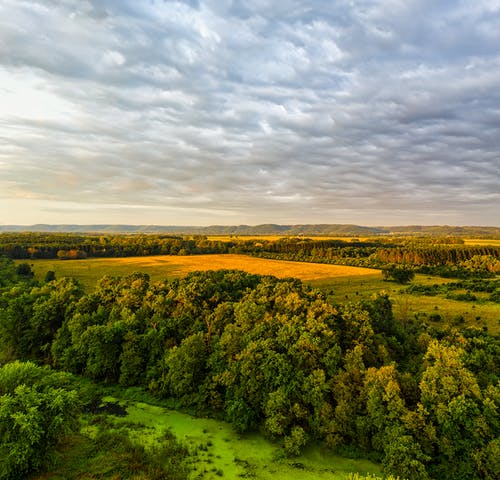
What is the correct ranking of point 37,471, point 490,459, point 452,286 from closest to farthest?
point 490,459, point 37,471, point 452,286

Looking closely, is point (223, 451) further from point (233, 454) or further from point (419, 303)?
point (419, 303)

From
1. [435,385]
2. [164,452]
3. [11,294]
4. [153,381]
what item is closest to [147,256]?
[11,294]

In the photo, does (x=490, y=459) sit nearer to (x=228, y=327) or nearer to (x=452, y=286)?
(x=228, y=327)

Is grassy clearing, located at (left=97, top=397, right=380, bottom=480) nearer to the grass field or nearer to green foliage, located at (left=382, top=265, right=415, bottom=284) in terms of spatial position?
the grass field

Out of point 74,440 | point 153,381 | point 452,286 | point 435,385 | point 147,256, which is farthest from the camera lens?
point 147,256

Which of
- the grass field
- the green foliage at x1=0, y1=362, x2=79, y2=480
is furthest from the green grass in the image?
the grass field

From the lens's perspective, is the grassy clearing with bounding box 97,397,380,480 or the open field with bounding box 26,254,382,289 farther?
the open field with bounding box 26,254,382,289

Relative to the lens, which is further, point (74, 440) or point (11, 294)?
point (11, 294)
